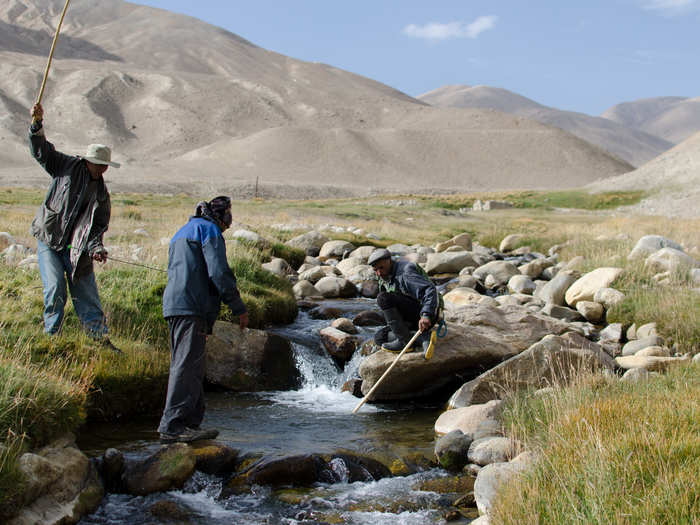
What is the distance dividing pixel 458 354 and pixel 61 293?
4956 mm

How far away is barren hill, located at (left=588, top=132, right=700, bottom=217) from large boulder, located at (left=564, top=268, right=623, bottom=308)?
1197 inches

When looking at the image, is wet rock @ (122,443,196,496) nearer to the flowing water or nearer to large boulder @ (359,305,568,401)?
A: the flowing water

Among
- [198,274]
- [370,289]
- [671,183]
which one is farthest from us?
[671,183]

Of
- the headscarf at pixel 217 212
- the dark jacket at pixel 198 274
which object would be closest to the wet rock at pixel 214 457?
the dark jacket at pixel 198 274

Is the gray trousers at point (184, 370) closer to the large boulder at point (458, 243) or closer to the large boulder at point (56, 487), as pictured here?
the large boulder at point (56, 487)

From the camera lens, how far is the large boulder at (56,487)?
5.00 meters

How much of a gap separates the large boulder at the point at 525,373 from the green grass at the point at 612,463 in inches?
72.1

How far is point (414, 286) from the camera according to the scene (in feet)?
27.3

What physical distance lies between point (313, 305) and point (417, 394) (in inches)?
199

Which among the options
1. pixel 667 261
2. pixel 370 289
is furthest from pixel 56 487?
pixel 667 261

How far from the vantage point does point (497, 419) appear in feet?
24.2

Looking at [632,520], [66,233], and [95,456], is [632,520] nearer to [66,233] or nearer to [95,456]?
[95,456]

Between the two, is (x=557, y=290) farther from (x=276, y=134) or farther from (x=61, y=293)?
(x=276, y=134)

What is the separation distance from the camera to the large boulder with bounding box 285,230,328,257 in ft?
67.8
